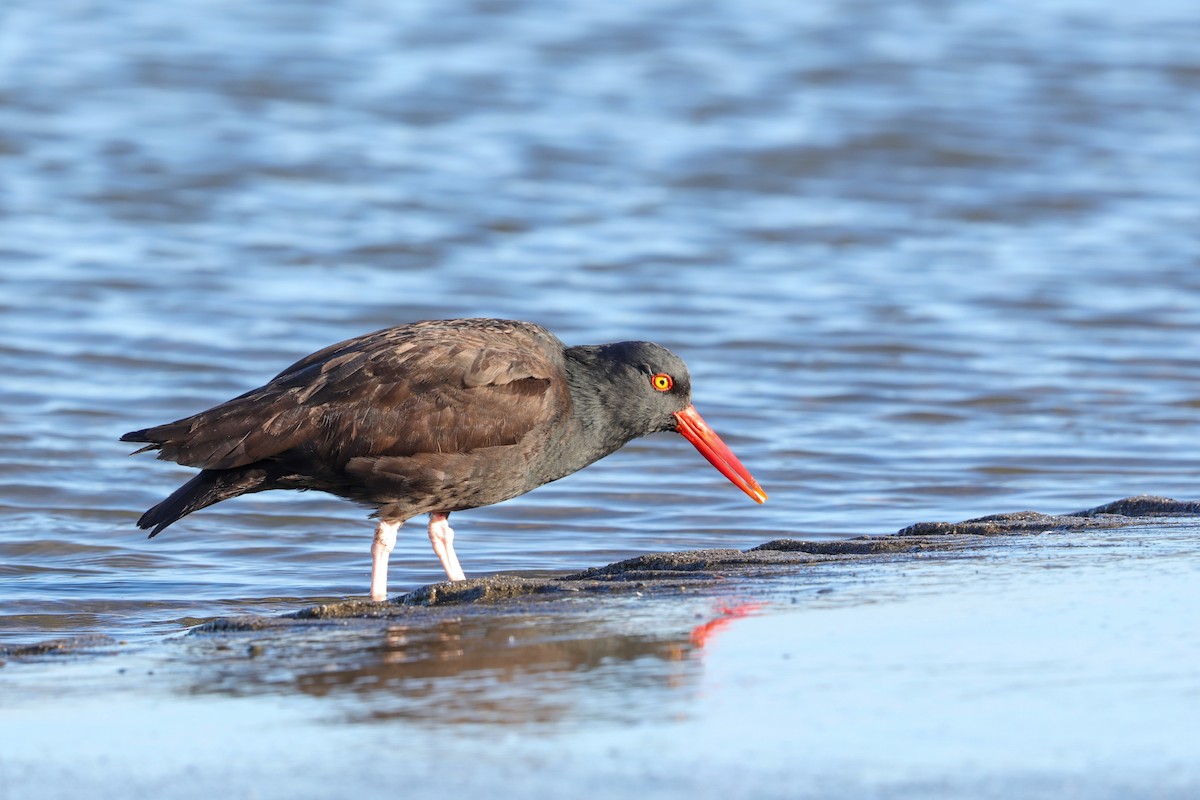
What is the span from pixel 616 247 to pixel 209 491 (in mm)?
8507

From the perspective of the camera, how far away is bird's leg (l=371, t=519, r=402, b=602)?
6.48 meters

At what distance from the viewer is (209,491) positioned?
635 cm

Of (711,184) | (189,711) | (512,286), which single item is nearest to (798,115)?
(711,184)

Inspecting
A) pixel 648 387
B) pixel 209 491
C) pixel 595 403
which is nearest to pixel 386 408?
pixel 209 491

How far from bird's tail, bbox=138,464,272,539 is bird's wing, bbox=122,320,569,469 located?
0.34 feet

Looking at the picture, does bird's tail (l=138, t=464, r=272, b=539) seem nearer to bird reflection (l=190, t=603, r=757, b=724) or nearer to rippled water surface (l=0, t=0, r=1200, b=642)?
rippled water surface (l=0, t=0, r=1200, b=642)

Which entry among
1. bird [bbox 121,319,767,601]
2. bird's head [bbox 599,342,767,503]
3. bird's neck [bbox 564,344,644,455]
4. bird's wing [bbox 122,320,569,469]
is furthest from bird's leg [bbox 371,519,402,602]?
bird's head [bbox 599,342,767,503]

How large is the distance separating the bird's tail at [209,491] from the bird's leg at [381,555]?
503mm

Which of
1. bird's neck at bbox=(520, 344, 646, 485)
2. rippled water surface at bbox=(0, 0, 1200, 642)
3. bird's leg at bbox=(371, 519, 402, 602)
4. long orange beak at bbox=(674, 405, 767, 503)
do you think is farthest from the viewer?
rippled water surface at bbox=(0, 0, 1200, 642)

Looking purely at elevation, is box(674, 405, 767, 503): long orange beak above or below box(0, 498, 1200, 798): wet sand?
above

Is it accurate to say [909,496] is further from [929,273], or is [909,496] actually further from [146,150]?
[146,150]

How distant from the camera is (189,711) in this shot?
4285mm

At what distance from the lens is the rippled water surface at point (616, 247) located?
340 inches

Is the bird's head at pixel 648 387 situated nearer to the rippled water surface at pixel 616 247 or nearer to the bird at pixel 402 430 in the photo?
the bird at pixel 402 430
